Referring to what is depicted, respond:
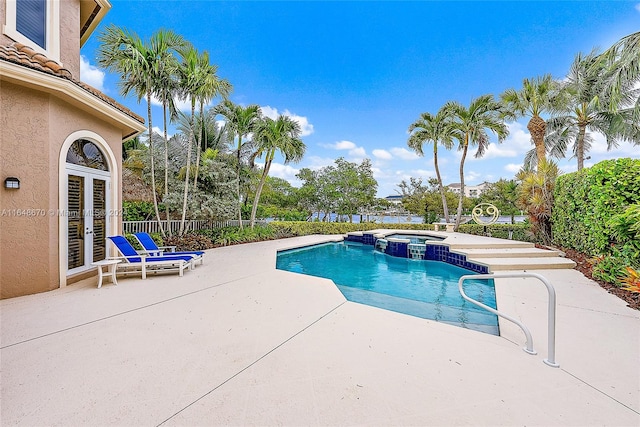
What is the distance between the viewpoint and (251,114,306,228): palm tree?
12570mm

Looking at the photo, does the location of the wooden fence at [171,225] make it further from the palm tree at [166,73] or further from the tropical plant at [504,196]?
the tropical plant at [504,196]

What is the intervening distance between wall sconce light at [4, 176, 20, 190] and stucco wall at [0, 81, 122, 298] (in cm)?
8

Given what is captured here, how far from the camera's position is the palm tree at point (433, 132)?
1656cm

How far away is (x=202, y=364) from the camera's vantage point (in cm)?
252

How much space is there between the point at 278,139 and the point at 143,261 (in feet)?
28.6

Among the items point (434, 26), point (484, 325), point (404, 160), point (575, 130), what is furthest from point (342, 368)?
point (404, 160)

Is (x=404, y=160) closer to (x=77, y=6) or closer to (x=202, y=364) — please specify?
(x=77, y=6)

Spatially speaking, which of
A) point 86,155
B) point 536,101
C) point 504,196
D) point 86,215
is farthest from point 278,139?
point 504,196

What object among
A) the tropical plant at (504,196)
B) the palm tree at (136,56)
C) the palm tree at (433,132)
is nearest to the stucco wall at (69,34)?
the palm tree at (136,56)

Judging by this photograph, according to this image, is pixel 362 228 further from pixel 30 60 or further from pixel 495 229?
pixel 30 60

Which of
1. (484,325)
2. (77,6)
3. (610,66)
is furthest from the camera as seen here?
(610,66)

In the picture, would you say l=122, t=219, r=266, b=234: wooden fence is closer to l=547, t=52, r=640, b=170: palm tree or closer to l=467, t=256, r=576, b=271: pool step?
l=467, t=256, r=576, b=271: pool step

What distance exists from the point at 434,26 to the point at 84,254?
53.6 feet

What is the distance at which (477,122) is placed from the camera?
50.9 ft
